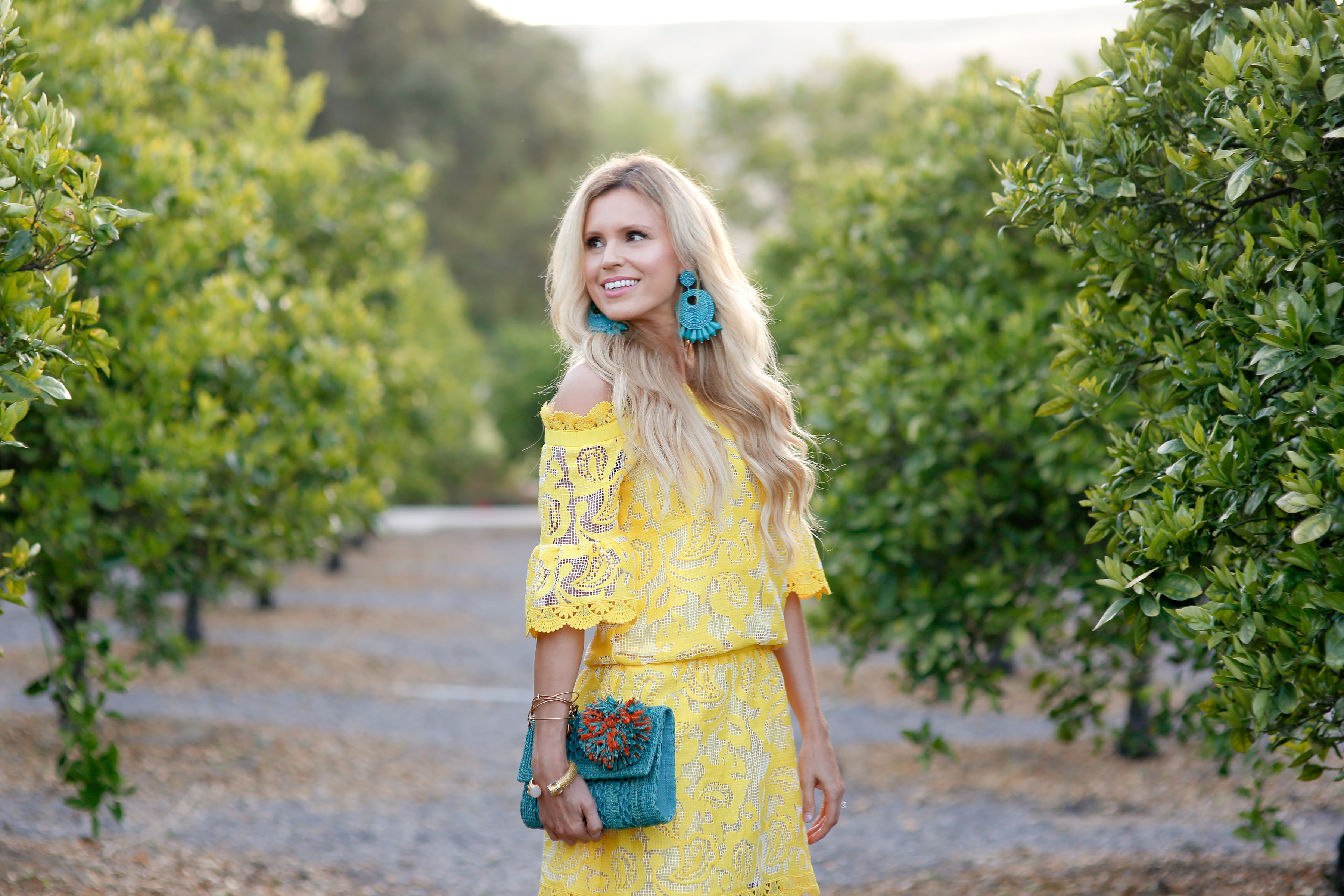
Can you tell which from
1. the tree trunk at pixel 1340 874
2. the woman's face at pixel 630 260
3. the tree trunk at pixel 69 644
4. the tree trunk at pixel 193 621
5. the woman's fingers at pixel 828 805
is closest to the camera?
the woman's face at pixel 630 260

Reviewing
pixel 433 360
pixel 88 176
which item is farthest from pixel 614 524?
pixel 433 360

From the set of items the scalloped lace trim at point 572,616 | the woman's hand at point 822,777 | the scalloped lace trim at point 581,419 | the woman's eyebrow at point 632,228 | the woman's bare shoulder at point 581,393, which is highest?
the woman's eyebrow at point 632,228

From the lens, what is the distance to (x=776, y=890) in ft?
8.19

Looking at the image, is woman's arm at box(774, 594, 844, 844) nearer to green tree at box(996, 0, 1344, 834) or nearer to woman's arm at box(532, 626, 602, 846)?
woman's arm at box(532, 626, 602, 846)

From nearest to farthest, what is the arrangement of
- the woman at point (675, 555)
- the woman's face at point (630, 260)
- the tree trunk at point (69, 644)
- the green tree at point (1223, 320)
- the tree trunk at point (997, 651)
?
the green tree at point (1223, 320)
the woman at point (675, 555)
the woman's face at point (630, 260)
the tree trunk at point (69, 644)
the tree trunk at point (997, 651)

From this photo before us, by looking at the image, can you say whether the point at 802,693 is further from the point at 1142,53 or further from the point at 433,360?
the point at 433,360

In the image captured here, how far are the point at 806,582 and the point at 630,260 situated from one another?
0.89 m

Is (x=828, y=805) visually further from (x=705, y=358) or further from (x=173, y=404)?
(x=173, y=404)

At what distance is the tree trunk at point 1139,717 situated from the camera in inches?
197

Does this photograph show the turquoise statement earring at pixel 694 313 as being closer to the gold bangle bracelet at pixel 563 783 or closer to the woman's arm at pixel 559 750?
the woman's arm at pixel 559 750

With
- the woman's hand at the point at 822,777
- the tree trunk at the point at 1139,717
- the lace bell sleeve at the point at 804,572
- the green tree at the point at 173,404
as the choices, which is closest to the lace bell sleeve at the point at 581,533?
the lace bell sleeve at the point at 804,572

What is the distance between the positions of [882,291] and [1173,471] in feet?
11.8

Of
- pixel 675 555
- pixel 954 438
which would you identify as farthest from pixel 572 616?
pixel 954 438

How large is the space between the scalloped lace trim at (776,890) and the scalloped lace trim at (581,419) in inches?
37.8
